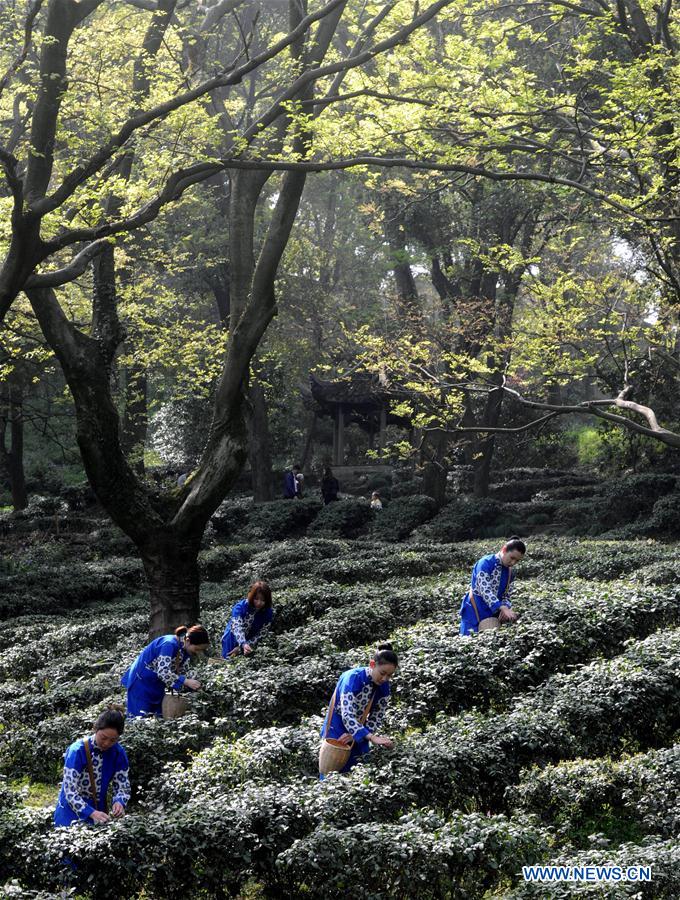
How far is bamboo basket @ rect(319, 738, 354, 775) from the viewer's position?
736 cm

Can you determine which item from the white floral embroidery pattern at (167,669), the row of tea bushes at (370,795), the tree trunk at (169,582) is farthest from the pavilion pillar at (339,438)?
the row of tea bushes at (370,795)

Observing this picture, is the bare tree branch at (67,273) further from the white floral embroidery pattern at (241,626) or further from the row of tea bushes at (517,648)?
the row of tea bushes at (517,648)

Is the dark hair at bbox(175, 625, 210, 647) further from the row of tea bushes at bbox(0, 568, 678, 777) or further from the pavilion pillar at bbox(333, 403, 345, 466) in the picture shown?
the pavilion pillar at bbox(333, 403, 345, 466)

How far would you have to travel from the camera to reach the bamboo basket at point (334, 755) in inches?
290

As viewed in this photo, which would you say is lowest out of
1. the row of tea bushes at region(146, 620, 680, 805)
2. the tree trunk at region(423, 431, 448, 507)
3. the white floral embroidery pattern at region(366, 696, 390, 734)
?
the row of tea bushes at region(146, 620, 680, 805)

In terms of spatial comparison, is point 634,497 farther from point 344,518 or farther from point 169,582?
point 169,582

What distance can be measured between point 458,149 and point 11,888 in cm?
1065

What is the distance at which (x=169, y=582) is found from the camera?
13422 millimetres

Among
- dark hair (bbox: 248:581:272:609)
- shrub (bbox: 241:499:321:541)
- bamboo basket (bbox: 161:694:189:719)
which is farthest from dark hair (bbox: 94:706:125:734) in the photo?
shrub (bbox: 241:499:321:541)

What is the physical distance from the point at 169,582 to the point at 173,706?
13.0 feet

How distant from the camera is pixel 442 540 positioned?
25297 mm

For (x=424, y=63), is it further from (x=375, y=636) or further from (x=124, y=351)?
(x=124, y=351)

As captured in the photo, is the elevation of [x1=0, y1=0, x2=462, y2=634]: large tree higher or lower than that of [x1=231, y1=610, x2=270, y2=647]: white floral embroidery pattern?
higher

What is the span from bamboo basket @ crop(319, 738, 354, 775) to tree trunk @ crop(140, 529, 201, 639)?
6169mm
